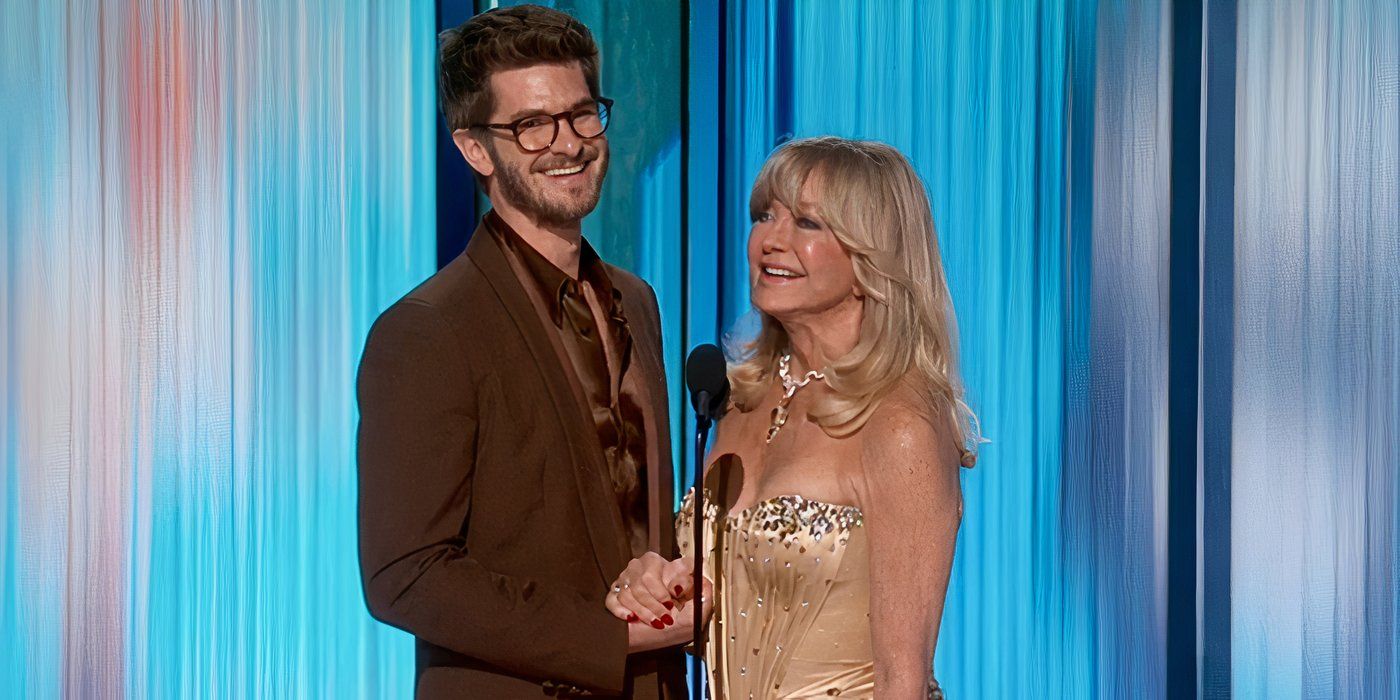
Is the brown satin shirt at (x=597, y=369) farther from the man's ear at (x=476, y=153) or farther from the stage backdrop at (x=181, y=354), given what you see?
the stage backdrop at (x=181, y=354)

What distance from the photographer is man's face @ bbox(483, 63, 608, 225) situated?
276 cm

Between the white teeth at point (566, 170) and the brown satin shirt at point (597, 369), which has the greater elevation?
the white teeth at point (566, 170)

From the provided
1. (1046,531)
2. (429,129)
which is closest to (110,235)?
(429,129)

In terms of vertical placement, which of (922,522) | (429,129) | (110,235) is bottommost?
(922,522)

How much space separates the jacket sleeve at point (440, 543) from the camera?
2.52 metres

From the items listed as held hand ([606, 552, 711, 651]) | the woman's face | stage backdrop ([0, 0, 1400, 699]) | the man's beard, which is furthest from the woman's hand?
stage backdrop ([0, 0, 1400, 699])

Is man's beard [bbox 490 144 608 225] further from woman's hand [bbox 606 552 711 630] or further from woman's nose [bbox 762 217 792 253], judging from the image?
woman's hand [bbox 606 552 711 630]

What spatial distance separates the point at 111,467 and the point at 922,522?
6.44 feet

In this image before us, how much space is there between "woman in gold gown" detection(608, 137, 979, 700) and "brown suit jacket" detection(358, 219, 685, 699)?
0.39 feet

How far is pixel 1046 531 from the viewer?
147 inches

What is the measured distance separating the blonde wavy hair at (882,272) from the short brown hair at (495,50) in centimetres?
52

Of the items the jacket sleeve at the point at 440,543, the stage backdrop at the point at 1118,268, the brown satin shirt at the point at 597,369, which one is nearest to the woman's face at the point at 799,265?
the brown satin shirt at the point at 597,369

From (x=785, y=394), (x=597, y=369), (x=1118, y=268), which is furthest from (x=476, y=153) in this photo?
(x=1118, y=268)

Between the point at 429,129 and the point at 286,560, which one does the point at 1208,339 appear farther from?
the point at 286,560
